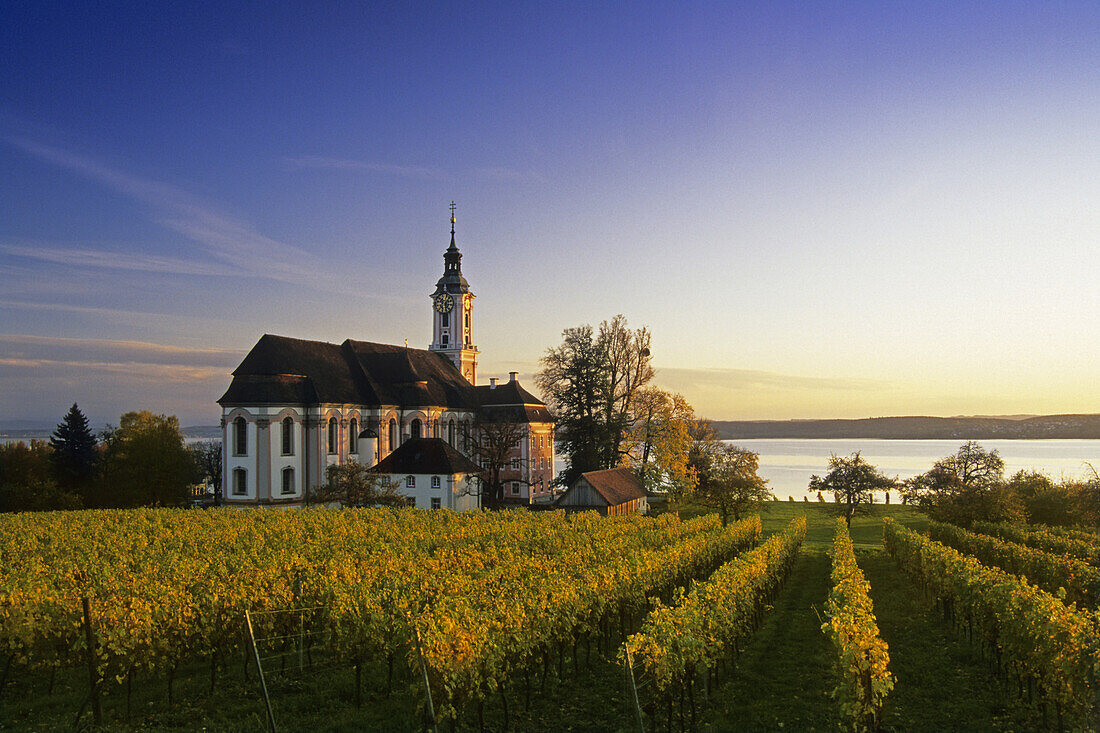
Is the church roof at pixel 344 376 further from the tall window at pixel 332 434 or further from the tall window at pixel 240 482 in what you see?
the tall window at pixel 240 482

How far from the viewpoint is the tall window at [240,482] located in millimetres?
41625

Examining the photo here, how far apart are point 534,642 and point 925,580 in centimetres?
1292

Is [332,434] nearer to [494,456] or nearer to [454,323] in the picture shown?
[494,456]

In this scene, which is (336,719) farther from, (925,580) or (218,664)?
(925,580)

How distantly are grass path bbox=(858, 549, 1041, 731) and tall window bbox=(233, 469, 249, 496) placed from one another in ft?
115

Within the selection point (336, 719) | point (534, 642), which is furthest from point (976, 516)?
point (336, 719)

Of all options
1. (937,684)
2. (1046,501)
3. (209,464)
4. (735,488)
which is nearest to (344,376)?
(735,488)

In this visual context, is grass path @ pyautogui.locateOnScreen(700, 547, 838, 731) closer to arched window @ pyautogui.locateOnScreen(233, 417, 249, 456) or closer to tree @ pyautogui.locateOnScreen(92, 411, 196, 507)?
arched window @ pyautogui.locateOnScreen(233, 417, 249, 456)

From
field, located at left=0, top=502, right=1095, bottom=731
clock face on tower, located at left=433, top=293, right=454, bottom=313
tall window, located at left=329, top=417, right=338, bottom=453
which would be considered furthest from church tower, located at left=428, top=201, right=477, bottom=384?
field, located at left=0, top=502, right=1095, bottom=731

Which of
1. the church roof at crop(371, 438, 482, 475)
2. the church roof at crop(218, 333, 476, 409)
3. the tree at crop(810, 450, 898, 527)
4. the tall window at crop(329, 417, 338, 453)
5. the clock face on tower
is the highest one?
the clock face on tower

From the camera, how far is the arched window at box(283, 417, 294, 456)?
43156mm

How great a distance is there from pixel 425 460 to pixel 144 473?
62.5ft

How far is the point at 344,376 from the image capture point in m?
49.0

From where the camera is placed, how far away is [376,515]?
99.7ft
